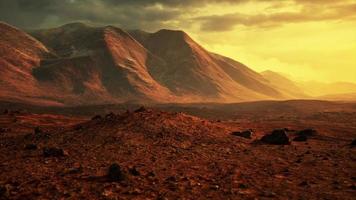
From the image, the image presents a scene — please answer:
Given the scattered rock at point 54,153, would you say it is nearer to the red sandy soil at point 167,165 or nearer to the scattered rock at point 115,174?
the red sandy soil at point 167,165

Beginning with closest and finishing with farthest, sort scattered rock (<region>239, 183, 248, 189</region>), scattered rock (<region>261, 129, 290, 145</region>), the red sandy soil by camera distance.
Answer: the red sandy soil
scattered rock (<region>239, 183, 248, 189</region>)
scattered rock (<region>261, 129, 290, 145</region>)

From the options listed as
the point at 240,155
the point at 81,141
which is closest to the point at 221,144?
the point at 240,155

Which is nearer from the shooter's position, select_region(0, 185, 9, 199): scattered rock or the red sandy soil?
select_region(0, 185, 9, 199): scattered rock

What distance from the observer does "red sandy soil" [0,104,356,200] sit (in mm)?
14986

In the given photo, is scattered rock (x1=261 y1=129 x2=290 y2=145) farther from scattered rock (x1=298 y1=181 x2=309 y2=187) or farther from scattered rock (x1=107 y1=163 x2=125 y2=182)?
scattered rock (x1=107 y1=163 x2=125 y2=182)

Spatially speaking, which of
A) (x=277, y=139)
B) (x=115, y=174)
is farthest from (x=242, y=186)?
(x=277, y=139)

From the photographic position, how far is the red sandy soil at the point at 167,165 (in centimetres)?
1499

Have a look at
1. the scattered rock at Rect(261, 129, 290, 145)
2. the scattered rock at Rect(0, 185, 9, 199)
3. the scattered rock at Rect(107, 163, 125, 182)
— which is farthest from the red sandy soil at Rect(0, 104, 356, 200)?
the scattered rock at Rect(261, 129, 290, 145)

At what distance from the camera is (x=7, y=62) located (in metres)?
200

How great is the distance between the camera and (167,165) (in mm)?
20188

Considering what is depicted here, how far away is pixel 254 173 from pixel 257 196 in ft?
14.1

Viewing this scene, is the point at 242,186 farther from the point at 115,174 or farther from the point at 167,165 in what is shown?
the point at 115,174

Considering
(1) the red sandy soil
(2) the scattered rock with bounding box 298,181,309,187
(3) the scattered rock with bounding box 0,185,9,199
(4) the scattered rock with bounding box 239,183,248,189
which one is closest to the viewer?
(3) the scattered rock with bounding box 0,185,9,199

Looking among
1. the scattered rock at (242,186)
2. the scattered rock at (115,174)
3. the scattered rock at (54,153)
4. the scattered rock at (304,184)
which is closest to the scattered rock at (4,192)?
the scattered rock at (115,174)
